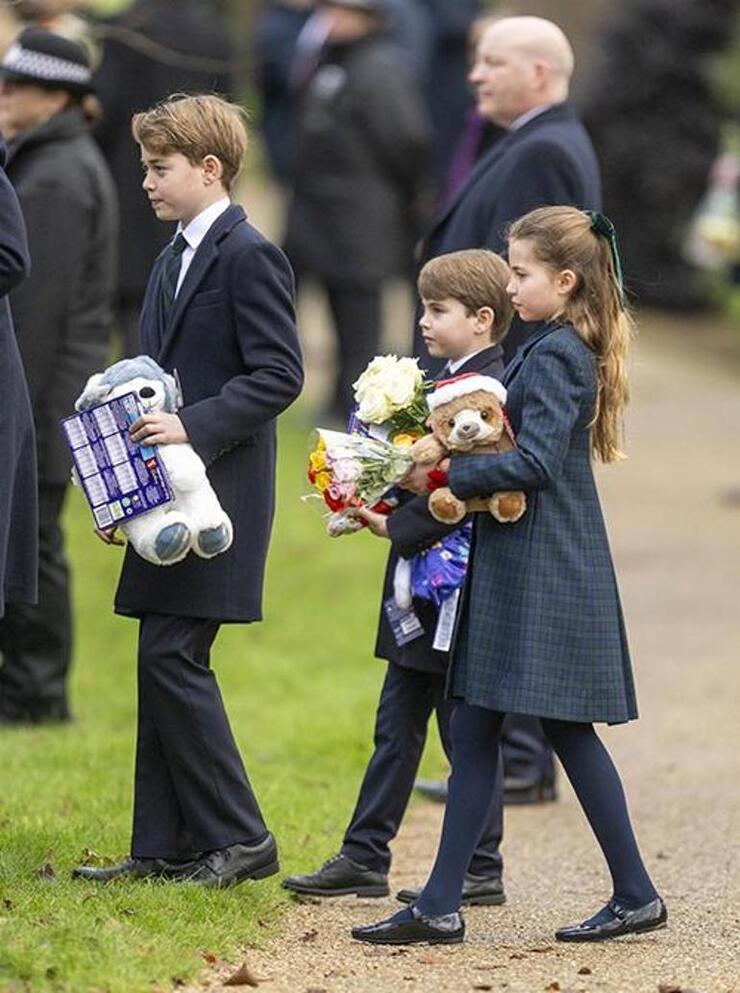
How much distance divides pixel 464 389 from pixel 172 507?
688 mm

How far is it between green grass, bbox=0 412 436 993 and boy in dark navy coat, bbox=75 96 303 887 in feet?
0.63

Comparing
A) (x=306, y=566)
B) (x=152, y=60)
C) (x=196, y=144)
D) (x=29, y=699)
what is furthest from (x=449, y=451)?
(x=152, y=60)

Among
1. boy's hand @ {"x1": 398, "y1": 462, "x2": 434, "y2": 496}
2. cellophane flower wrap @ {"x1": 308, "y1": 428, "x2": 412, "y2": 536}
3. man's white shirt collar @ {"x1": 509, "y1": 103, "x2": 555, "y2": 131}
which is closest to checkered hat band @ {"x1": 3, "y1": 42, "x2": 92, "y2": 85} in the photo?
man's white shirt collar @ {"x1": 509, "y1": 103, "x2": 555, "y2": 131}

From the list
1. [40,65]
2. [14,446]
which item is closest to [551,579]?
[14,446]

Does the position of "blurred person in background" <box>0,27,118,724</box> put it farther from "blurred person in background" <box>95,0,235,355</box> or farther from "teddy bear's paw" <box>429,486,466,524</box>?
"blurred person in background" <box>95,0,235,355</box>

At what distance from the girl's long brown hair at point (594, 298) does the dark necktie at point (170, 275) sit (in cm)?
80

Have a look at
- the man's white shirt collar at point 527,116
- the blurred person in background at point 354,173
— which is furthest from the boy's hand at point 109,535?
the blurred person in background at point 354,173

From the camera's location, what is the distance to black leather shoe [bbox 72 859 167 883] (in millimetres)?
5754

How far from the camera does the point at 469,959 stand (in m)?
5.40

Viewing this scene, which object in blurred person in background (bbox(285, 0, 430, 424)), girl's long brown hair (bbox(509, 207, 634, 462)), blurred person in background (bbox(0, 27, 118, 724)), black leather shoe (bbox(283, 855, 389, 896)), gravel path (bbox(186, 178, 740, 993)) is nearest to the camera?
gravel path (bbox(186, 178, 740, 993))

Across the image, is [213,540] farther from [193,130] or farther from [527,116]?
[527,116]

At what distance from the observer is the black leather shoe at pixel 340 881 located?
596 centimetres

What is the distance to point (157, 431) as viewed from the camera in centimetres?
539

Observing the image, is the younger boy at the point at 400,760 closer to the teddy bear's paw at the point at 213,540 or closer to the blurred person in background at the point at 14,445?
the teddy bear's paw at the point at 213,540
